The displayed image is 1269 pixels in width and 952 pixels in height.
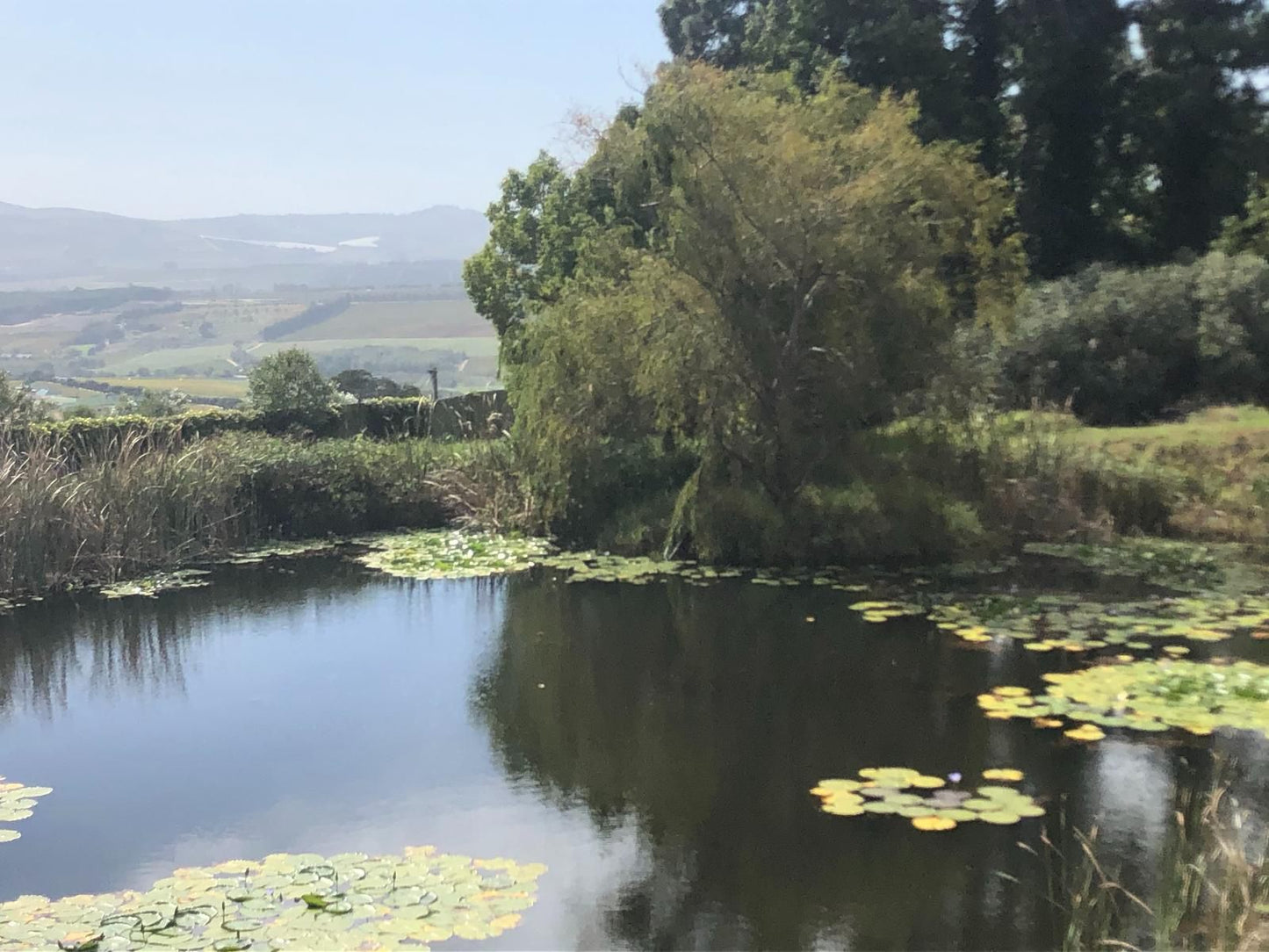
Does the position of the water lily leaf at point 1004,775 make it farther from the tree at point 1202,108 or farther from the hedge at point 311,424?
the tree at point 1202,108

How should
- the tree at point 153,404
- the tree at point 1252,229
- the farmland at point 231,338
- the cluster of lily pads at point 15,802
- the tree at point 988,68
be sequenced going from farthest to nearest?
1. the farmland at point 231,338
2. the tree at point 988,68
3. the tree at point 1252,229
4. the tree at point 153,404
5. the cluster of lily pads at point 15,802

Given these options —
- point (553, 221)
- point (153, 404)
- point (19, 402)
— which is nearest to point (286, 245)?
point (153, 404)

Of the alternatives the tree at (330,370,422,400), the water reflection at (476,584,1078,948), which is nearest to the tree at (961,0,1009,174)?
the tree at (330,370,422,400)

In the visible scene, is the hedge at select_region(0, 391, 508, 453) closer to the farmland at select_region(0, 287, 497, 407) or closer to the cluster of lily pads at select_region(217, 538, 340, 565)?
the cluster of lily pads at select_region(217, 538, 340, 565)

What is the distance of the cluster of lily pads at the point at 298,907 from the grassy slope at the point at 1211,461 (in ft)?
29.2

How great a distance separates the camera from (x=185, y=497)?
1202 cm

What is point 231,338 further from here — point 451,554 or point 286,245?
point 286,245

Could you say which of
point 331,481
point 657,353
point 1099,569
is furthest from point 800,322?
point 331,481

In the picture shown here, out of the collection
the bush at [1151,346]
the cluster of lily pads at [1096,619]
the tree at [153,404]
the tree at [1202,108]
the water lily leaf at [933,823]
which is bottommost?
the water lily leaf at [933,823]

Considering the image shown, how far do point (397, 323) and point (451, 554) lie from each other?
22.4 m

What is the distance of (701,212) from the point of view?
35.8 feet

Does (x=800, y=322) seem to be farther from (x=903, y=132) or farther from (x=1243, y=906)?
(x=1243, y=906)

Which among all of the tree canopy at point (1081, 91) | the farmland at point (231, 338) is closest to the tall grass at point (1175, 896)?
the tree canopy at point (1081, 91)

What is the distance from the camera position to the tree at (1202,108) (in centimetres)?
1964
